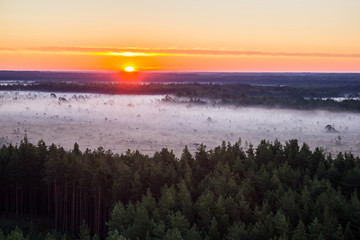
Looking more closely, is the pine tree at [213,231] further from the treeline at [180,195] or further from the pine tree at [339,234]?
the pine tree at [339,234]

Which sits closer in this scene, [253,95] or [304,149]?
[304,149]

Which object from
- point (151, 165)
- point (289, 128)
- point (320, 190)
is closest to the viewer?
point (320, 190)

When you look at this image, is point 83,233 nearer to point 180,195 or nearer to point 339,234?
point 180,195

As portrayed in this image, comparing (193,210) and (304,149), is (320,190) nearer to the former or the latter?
(193,210)

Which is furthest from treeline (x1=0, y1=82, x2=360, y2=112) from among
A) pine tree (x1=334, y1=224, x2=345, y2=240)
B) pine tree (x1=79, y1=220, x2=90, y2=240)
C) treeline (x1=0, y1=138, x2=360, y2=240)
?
pine tree (x1=79, y1=220, x2=90, y2=240)

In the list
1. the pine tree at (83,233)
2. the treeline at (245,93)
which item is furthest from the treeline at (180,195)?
the treeline at (245,93)

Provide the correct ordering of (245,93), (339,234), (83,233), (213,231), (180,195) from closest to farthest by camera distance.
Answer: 1. (339,234)
2. (213,231)
3. (83,233)
4. (180,195)
5. (245,93)

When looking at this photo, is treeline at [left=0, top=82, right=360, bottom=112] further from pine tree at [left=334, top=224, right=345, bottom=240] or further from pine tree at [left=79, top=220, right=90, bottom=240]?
pine tree at [left=79, top=220, right=90, bottom=240]

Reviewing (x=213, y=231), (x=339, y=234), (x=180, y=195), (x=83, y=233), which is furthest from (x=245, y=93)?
(x=339, y=234)

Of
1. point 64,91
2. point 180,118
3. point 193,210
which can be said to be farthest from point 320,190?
point 64,91
